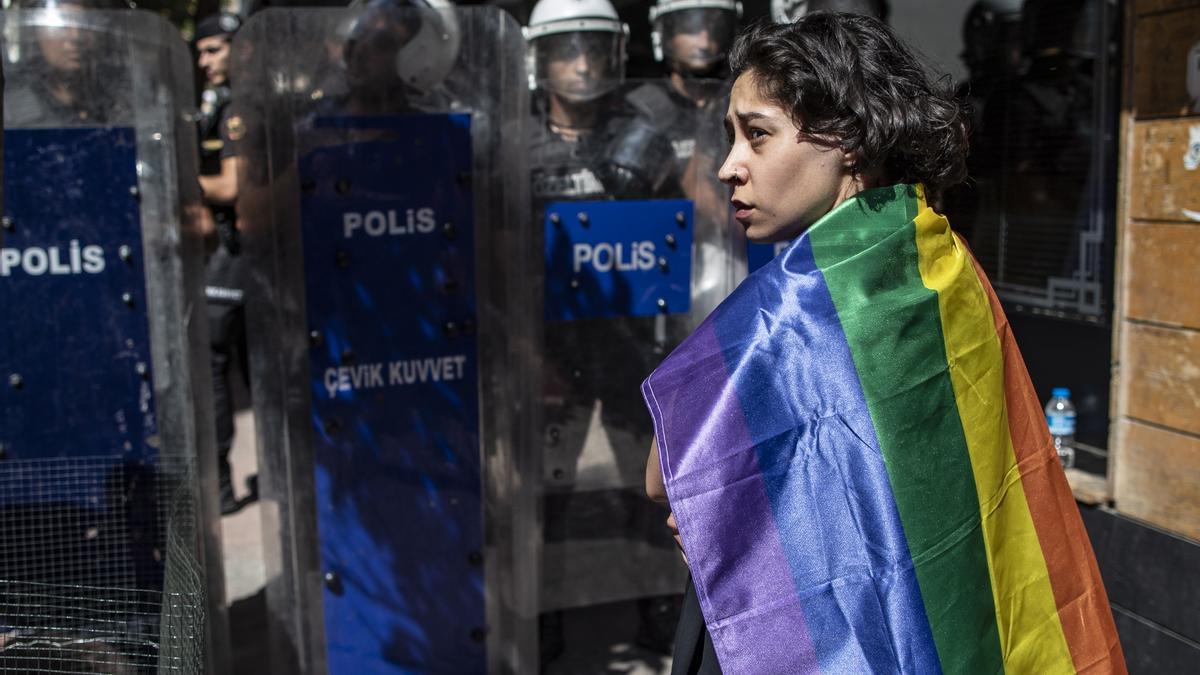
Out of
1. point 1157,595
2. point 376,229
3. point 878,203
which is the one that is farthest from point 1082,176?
point 878,203

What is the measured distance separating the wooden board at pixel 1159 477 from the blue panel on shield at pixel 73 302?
313 cm

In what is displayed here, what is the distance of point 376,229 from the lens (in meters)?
3.36

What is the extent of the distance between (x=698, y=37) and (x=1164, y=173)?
1858 millimetres

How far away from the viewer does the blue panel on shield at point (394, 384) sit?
131 inches

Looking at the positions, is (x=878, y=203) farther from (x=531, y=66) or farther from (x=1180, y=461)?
(x=531, y=66)

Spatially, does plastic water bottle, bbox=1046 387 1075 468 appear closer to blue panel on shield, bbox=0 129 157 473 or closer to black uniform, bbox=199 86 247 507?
blue panel on shield, bbox=0 129 157 473

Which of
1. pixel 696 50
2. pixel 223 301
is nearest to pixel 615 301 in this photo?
pixel 696 50

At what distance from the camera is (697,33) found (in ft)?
14.9

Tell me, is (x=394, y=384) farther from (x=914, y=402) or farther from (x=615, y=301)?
(x=914, y=402)

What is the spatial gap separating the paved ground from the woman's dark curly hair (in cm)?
298

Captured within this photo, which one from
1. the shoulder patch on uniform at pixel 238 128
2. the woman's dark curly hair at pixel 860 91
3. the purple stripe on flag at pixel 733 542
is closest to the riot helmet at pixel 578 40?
the shoulder patch on uniform at pixel 238 128

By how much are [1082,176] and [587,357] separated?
2.18 m

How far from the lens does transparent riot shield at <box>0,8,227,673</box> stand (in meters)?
3.29

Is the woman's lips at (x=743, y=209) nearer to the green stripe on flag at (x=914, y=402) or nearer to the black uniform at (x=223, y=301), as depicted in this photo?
the green stripe on flag at (x=914, y=402)
